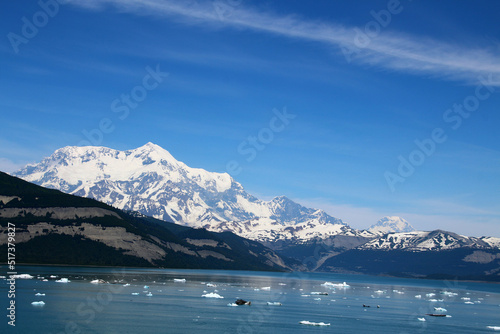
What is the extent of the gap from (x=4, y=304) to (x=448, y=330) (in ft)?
311

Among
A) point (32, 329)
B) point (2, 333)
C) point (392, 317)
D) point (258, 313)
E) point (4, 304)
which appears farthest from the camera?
point (392, 317)

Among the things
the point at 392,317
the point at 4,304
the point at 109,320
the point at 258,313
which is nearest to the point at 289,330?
the point at 258,313

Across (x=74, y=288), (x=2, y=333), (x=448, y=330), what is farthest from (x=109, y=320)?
(x=448, y=330)

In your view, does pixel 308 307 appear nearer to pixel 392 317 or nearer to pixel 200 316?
pixel 392 317

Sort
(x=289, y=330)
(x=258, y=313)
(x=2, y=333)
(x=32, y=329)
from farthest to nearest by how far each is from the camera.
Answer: (x=258, y=313), (x=289, y=330), (x=32, y=329), (x=2, y=333)

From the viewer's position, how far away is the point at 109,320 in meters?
98.6

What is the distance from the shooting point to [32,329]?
8562 cm

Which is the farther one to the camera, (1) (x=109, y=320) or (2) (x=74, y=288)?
(2) (x=74, y=288)

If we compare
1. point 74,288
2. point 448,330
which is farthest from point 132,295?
point 448,330

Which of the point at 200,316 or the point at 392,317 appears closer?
the point at 200,316

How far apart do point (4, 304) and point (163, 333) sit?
41223 millimetres

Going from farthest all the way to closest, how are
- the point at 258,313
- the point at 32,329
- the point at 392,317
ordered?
the point at 392,317 < the point at 258,313 < the point at 32,329

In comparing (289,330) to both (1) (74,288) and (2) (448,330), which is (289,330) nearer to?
(2) (448,330)

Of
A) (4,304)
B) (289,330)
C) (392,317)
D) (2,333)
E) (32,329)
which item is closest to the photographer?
(2,333)
